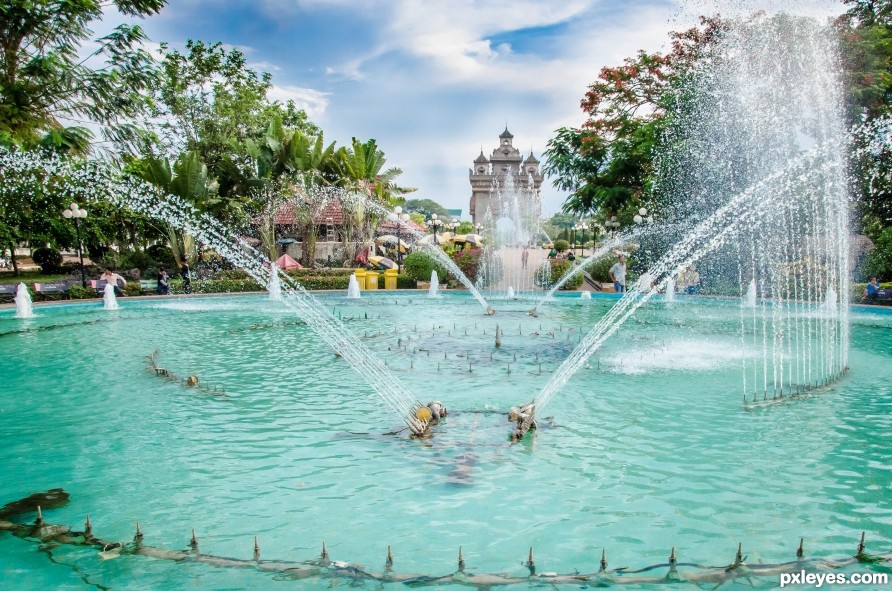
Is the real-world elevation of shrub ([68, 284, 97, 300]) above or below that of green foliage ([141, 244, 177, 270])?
below

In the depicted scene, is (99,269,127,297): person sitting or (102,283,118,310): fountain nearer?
(102,283,118,310): fountain

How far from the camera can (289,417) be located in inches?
341

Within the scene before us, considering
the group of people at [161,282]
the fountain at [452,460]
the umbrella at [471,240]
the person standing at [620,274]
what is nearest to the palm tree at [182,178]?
the group of people at [161,282]

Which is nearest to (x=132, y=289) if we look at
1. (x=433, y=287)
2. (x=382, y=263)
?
(x=433, y=287)

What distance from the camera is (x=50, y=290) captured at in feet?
77.9

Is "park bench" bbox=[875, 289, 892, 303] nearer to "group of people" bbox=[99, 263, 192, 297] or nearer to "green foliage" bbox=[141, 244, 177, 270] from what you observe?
"group of people" bbox=[99, 263, 192, 297]

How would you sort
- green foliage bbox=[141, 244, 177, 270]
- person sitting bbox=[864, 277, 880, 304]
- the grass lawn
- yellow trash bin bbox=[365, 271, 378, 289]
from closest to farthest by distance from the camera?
person sitting bbox=[864, 277, 880, 304] < yellow trash bin bbox=[365, 271, 378, 289] < the grass lawn < green foliage bbox=[141, 244, 177, 270]

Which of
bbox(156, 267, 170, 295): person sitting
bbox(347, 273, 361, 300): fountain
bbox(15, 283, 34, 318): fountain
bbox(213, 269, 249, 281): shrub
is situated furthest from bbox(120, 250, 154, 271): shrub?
bbox(15, 283, 34, 318): fountain

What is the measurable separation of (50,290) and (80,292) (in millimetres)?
937

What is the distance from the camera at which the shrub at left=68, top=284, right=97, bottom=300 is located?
2392cm

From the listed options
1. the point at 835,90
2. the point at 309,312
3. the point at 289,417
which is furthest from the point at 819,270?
the point at 289,417

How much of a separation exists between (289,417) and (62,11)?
13.9m

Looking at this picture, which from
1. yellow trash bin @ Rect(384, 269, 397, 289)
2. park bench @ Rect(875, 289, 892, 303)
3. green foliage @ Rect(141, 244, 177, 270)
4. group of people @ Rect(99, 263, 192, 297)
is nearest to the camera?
park bench @ Rect(875, 289, 892, 303)

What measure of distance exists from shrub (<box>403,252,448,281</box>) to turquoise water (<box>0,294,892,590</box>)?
56.7ft
